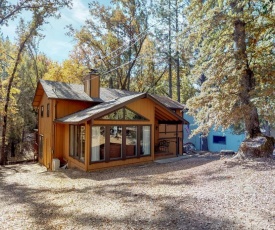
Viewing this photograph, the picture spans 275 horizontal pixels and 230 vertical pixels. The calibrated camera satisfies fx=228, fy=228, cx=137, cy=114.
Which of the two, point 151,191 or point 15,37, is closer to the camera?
point 151,191

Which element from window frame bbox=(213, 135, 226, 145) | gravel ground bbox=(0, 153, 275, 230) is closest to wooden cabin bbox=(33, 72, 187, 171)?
gravel ground bbox=(0, 153, 275, 230)

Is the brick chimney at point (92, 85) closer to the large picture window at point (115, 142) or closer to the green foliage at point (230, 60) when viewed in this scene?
the large picture window at point (115, 142)

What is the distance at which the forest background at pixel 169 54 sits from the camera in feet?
28.3

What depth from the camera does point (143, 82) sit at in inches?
1041

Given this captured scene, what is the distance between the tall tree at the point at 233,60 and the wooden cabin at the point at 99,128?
299cm

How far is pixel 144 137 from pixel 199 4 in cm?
662

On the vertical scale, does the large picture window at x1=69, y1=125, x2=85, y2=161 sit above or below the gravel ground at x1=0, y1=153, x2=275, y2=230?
above

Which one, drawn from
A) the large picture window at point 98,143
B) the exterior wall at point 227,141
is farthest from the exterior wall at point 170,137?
the large picture window at point 98,143

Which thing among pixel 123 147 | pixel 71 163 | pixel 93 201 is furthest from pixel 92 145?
pixel 93 201

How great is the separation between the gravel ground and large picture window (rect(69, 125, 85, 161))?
2.67m

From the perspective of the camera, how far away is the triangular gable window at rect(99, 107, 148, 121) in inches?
412

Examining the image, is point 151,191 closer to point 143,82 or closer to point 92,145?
point 92,145

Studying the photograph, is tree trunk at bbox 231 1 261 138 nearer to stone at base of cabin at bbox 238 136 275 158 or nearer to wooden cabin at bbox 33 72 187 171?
stone at base of cabin at bbox 238 136 275 158

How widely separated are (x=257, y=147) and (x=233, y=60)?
345 centimetres
